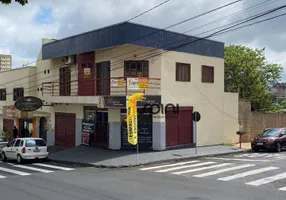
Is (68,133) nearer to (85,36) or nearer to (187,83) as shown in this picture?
(85,36)

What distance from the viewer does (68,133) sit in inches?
1099

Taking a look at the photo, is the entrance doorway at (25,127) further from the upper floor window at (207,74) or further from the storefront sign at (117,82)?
the upper floor window at (207,74)

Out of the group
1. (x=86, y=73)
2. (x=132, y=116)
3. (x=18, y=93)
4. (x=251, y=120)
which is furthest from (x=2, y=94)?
(x=251, y=120)

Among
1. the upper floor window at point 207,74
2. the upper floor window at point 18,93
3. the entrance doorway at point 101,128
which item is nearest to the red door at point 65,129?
the entrance doorway at point 101,128

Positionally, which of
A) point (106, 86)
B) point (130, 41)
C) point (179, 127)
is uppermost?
point (130, 41)

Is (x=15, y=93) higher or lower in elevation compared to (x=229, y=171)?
higher

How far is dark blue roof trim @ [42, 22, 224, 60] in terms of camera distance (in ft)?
71.2

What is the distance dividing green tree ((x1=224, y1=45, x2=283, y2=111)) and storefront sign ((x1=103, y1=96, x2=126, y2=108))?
20398 mm

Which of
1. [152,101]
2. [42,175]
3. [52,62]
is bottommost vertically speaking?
[42,175]

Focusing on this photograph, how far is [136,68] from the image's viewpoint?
76.5ft

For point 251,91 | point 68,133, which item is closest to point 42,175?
point 68,133

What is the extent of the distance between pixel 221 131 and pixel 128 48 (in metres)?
9.49

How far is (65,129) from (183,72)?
33.4ft

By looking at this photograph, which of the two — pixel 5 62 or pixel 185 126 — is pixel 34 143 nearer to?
pixel 185 126
